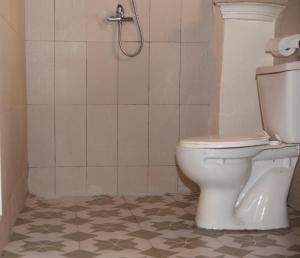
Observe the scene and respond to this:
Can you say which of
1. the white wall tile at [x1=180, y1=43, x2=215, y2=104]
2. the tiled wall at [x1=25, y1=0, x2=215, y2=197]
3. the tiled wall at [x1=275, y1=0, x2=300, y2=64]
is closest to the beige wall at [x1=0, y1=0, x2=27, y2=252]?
the tiled wall at [x1=25, y1=0, x2=215, y2=197]

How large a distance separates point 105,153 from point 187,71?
74 cm

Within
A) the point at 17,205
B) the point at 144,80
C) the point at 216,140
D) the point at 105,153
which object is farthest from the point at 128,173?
the point at 216,140

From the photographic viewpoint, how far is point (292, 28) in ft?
9.21

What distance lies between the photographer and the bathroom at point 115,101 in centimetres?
278

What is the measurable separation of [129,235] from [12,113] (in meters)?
0.80

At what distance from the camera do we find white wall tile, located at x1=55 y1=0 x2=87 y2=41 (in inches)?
110

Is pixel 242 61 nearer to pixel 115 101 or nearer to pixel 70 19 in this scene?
pixel 115 101

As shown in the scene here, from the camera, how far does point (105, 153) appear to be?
2.94m

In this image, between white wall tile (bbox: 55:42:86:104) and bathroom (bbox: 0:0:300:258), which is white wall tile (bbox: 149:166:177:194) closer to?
bathroom (bbox: 0:0:300:258)

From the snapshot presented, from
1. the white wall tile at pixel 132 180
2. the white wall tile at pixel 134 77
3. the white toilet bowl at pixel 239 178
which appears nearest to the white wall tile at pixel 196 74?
the white wall tile at pixel 134 77

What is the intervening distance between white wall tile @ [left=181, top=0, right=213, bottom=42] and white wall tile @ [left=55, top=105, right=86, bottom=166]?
2.66ft

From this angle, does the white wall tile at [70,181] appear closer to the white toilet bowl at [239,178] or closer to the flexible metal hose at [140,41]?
the flexible metal hose at [140,41]

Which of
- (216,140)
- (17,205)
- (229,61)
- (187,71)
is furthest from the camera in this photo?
Result: (187,71)

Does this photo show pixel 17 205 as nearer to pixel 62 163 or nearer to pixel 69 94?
pixel 62 163
